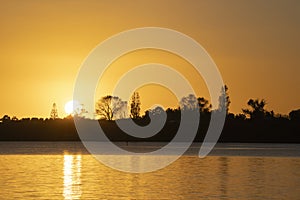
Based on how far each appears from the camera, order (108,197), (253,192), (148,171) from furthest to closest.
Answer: (148,171), (253,192), (108,197)

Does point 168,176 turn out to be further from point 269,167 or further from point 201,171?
point 269,167

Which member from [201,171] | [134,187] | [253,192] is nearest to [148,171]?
[201,171]

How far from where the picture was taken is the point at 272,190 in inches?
2486

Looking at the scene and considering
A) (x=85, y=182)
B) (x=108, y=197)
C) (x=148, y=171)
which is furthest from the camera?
(x=148, y=171)

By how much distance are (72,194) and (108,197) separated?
3.80m

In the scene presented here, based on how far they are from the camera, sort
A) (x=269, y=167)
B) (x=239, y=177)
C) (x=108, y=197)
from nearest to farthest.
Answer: (x=108, y=197), (x=239, y=177), (x=269, y=167)

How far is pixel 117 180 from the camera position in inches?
2869

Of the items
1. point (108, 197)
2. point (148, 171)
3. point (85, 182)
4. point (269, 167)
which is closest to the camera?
point (108, 197)

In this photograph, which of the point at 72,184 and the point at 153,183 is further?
the point at 153,183

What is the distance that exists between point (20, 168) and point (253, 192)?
3726 cm

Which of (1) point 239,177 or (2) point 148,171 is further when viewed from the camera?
(2) point 148,171

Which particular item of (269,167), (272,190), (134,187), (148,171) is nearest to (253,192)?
(272,190)

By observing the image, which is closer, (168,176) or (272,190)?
(272,190)

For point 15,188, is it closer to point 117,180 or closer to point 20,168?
point 117,180
